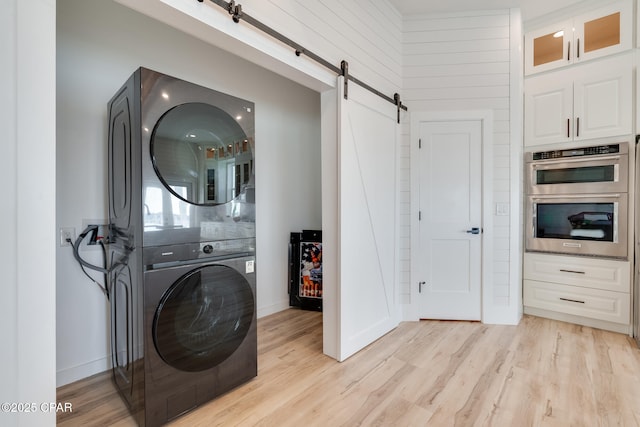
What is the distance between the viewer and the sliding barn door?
2350 millimetres

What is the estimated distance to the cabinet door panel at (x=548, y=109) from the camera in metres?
3.04

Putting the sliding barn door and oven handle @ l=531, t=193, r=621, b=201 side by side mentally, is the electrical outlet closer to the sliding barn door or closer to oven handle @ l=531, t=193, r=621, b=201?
the sliding barn door

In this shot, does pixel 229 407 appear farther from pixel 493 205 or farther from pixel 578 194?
pixel 578 194

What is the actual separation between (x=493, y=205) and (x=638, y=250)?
1.21 m

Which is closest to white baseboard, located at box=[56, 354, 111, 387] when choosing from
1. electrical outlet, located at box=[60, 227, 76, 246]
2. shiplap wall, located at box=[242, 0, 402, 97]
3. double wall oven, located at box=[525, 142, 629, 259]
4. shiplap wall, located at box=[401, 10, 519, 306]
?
electrical outlet, located at box=[60, 227, 76, 246]

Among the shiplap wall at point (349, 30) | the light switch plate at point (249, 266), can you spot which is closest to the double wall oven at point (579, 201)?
the shiplap wall at point (349, 30)

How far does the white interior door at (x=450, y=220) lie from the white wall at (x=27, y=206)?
2.94 m

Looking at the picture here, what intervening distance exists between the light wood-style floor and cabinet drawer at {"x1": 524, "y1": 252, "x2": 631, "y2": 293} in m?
0.48

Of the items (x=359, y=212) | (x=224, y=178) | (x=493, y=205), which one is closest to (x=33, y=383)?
(x=224, y=178)

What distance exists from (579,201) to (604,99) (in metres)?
0.99

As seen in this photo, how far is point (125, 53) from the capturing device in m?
2.22

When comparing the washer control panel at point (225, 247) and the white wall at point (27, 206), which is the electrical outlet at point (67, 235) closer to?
the washer control panel at point (225, 247)

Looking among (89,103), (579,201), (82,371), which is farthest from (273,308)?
(579,201)

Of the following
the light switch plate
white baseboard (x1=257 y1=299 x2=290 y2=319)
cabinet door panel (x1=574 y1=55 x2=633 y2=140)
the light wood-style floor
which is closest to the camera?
the light wood-style floor
